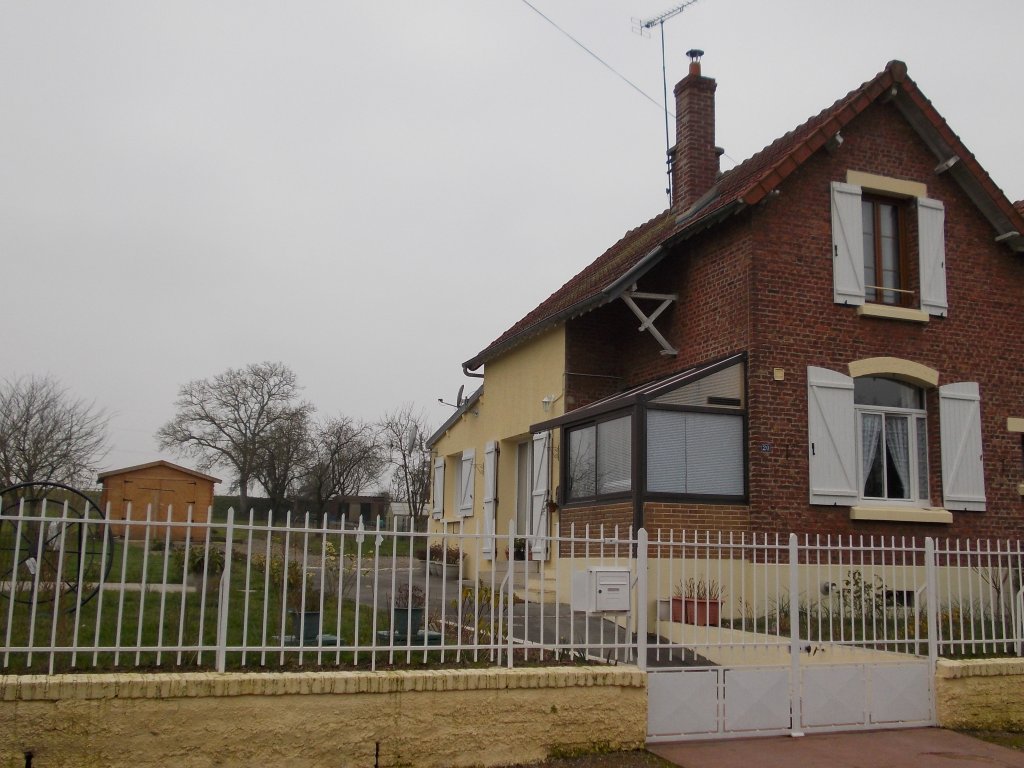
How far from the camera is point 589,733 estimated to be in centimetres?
728

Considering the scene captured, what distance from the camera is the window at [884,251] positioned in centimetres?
1368

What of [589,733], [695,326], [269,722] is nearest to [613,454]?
[695,326]

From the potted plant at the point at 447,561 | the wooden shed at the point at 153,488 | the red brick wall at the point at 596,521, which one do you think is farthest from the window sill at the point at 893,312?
the wooden shed at the point at 153,488

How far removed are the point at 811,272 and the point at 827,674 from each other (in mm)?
6231

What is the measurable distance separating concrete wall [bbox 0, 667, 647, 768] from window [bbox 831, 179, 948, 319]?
25.3 ft

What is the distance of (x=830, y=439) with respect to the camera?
12.6 metres

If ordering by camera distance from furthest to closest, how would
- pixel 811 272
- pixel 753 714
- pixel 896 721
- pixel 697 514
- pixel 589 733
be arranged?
pixel 811 272 → pixel 697 514 → pixel 896 721 → pixel 753 714 → pixel 589 733

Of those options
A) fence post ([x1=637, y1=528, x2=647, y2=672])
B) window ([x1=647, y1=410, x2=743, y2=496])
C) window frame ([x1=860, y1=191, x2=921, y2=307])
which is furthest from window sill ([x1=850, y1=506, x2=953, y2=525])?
fence post ([x1=637, y1=528, x2=647, y2=672])

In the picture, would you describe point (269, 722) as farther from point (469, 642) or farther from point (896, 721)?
point (896, 721)

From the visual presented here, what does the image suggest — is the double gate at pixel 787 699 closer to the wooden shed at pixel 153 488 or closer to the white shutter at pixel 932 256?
the white shutter at pixel 932 256

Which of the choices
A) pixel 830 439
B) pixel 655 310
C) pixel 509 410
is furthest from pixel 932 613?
pixel 509 410

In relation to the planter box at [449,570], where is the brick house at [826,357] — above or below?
above

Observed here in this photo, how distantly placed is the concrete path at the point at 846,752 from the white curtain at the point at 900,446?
5.44m

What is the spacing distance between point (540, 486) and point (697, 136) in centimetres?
634
